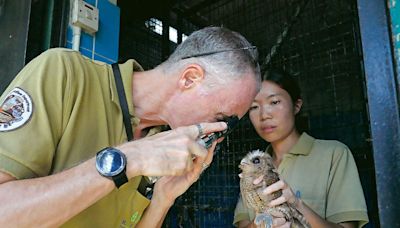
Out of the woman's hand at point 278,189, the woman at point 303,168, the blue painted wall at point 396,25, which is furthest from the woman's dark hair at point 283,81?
the blue painted wall at point 396,25

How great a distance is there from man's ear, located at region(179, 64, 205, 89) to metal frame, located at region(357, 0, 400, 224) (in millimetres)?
645

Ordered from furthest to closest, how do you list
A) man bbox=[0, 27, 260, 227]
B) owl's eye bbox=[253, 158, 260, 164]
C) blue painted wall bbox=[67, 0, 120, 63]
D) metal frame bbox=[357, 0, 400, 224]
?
blue painted wall bbox=[67, 0, 120, 63] < owl's eye bbox=[253, 158, 260, 164] < man bbox=[0, 27, 260, 227] < metal frame bbox=[357, 0, 400, 224]

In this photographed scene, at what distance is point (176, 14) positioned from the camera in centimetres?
318

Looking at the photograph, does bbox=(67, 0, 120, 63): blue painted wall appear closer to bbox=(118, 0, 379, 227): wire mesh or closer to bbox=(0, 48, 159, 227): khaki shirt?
bbox=(118, 0, 379, 227): wire mesh

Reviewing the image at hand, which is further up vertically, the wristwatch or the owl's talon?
the wristwatch

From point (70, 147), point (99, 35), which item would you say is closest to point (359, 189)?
point (70, 147)

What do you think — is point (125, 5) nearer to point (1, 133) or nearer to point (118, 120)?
point (118, 120)

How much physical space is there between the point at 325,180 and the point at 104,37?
5.26ft

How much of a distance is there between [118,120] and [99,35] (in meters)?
1.20

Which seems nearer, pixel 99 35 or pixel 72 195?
pixel 72 195

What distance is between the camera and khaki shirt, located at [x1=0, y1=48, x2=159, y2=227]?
3.14ft

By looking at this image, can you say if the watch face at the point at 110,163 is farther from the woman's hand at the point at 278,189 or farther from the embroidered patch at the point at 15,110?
the woman's hand at the point at 278,189

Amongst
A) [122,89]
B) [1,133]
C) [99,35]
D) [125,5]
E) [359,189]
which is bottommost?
[359,189]

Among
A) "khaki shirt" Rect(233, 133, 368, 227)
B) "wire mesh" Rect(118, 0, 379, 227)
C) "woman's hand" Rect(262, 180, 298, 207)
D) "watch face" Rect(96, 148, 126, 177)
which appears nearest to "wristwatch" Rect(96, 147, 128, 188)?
"watch face" Rect(96, 148, 126, 177)
